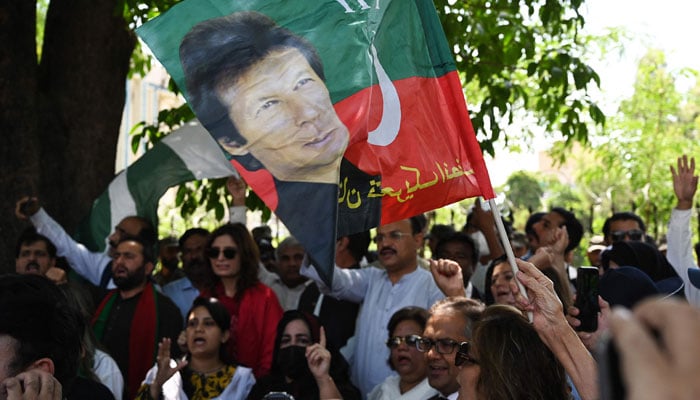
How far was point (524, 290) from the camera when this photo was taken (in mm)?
3568

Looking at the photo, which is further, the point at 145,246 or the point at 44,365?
the point at 145,246

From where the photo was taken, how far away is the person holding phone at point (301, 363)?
546cm

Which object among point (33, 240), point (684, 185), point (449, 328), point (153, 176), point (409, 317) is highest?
point (153, 176)

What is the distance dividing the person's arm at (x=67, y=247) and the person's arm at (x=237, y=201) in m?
1.03

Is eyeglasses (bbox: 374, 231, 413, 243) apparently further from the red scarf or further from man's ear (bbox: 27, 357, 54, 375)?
man's ear (bbox: 27, 357, 54, 375)

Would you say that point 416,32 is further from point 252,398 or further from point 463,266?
point 463,266

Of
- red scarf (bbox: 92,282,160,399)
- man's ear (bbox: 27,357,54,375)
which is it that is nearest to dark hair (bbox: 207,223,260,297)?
→ red scarf (bbox: 92,282,160,399)

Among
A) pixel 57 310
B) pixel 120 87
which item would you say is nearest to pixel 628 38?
pixel 120 87

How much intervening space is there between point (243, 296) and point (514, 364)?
11.7 feet

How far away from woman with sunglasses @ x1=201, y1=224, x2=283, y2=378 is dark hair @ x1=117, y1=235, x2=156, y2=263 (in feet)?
1.42

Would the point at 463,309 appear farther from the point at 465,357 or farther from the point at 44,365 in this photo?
the point at 44,365

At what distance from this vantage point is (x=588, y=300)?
3.88 meters

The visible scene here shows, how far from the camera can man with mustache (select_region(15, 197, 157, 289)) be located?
24.1 ft

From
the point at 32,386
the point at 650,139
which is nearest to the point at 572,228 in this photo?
the point at 32,386
